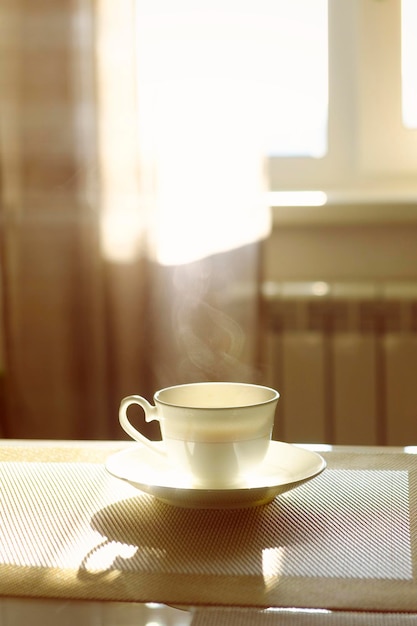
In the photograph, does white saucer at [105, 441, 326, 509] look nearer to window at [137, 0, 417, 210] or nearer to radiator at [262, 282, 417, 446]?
radiator at [262, 282, 417, 446]

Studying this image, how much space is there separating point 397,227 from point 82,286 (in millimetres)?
707

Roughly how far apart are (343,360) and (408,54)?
2.35 ft

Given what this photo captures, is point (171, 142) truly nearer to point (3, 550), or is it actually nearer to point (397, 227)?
point (397, 227)

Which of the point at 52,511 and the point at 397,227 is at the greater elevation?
the point at 397,227

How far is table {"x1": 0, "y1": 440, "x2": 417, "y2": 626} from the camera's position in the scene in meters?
0.47

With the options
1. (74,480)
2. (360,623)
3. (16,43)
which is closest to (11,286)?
(16,43)

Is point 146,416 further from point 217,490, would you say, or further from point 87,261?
point 87,261

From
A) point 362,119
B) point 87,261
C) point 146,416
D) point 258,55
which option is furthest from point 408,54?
point 146,416

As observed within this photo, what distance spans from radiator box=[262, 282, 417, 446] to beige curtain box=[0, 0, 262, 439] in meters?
0.09

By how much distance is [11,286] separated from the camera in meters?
1.84

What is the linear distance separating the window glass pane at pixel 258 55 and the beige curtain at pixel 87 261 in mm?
118

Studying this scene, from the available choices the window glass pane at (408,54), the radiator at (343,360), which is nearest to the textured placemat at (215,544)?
the radiator at (343,360)

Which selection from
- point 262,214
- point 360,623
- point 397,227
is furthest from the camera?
point 397,227

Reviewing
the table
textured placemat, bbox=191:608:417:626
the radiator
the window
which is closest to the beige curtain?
the radiator
